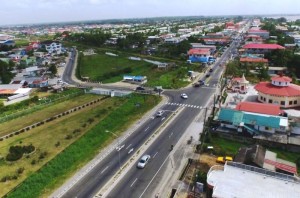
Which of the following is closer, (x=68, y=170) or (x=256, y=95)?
(x=68, y=170)

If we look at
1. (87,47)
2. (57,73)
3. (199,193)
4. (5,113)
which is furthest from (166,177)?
(87,47)

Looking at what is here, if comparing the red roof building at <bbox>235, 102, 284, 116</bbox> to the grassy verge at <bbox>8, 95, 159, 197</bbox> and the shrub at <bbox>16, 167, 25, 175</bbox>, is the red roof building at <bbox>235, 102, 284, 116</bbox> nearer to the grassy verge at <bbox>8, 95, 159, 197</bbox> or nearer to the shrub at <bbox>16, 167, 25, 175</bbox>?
the grassy verge at <bbox>8, 95, 159, 197</bbox>

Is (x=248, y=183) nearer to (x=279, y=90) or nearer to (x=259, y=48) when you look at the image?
(x=279, y=90)

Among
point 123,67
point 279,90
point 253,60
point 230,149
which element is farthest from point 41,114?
point 253,60

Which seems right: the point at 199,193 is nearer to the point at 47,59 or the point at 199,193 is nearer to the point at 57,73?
the point at 57,73

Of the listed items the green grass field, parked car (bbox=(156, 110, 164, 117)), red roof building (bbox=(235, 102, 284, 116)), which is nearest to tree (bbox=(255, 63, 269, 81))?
the green grass field

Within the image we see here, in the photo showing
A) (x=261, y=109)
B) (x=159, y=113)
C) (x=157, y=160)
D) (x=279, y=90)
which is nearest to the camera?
(x=157, y=160)
